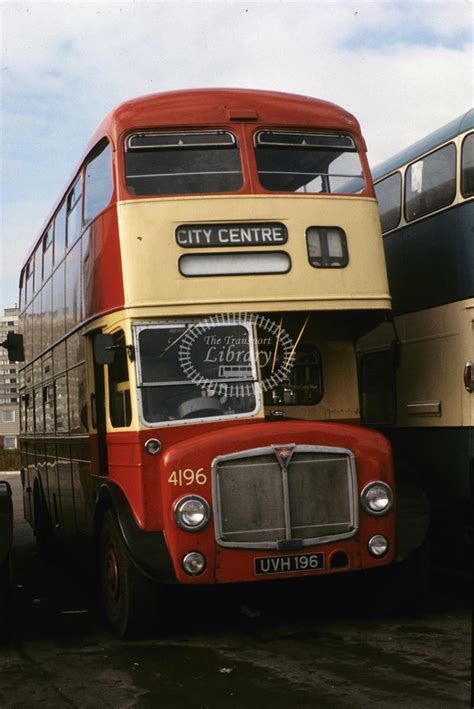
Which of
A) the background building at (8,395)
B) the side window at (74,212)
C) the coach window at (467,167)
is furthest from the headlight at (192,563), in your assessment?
the background building at (8,395)

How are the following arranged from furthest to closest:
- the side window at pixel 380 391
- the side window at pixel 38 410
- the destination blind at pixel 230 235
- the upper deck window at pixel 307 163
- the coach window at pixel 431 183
Answer: the side window at pixel 38 410, the side window at pixel 380 391, the coach window at pixel 431 183, the upper deck window at pixel 307 163, the destination blind at pixel 230 235

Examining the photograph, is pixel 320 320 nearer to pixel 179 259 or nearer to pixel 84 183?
pixel 179 259

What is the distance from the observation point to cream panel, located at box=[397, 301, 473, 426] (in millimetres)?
10383

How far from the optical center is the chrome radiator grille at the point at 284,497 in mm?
8117

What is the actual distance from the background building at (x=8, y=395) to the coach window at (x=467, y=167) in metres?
107

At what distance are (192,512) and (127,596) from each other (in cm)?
85

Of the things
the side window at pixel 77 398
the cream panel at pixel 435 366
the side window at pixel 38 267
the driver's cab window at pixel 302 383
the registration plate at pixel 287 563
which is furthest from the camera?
the side window at pixel 38 267

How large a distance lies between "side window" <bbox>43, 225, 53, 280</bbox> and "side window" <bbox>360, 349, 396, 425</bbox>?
3833mm

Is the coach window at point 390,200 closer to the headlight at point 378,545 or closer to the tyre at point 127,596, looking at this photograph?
the headlight at point 378,545

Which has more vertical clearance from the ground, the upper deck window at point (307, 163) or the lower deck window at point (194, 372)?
the upper deck window at point (307, 163)

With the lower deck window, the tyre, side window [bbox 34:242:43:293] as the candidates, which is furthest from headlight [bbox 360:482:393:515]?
side window [bbox 34:242:43:293]

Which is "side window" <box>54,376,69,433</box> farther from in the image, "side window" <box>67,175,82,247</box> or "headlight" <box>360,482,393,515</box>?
"headlight" <box>360,482,393,515</box>

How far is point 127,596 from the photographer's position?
830cm

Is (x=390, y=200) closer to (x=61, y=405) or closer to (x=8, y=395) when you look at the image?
(x=61, y=405)
